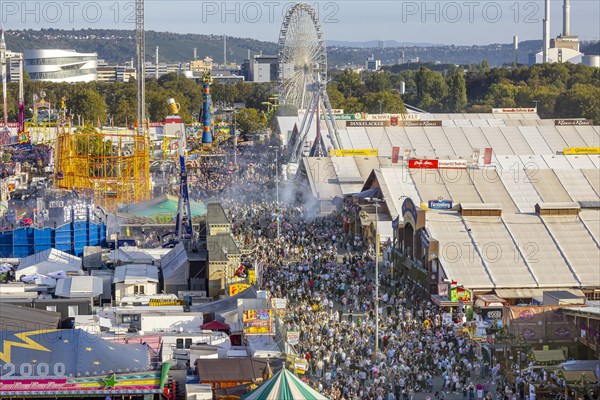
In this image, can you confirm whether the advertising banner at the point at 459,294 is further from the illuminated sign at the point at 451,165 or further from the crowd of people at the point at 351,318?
the illuminated sign at the point at 451,165

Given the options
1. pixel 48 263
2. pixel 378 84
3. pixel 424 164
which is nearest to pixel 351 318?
pixel 48 263

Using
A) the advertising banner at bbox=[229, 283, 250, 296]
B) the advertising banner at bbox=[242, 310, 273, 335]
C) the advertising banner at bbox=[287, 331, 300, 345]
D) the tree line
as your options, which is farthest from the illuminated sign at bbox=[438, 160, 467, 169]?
the tree line

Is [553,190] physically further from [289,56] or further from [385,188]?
[289,56]

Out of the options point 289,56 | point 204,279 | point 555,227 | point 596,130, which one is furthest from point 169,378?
point 289,56

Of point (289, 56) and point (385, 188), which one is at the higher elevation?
point (289, 56)

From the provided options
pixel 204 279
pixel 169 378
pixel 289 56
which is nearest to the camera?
pixel 169 378

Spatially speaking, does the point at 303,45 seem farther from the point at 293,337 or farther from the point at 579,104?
the point at 293,337

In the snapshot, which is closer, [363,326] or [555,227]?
[363,326]
